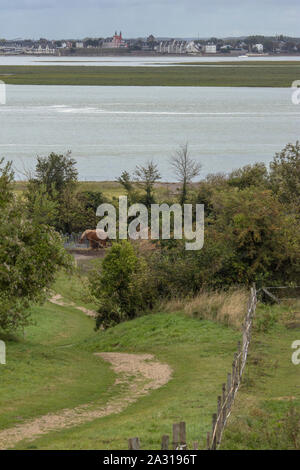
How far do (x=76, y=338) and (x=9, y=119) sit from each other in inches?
5544

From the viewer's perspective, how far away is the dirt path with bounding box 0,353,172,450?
15.0 m

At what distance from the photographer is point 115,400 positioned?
1828 cm

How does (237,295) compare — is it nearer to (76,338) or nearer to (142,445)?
(76,338)

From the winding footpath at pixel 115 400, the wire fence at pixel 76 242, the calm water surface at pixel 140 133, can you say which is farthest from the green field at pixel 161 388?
the calm water surface at pixel 140 133

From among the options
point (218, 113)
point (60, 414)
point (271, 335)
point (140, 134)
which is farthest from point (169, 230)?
point (218, 113)

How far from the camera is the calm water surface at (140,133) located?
10581 centimetres

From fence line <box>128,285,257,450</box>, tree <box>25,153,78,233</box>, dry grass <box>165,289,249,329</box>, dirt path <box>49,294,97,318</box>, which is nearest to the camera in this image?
fence line <box>128,285,257,450</box>

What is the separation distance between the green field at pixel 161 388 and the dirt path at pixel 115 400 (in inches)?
9.6

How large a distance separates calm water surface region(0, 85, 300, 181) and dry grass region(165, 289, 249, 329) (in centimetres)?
5956

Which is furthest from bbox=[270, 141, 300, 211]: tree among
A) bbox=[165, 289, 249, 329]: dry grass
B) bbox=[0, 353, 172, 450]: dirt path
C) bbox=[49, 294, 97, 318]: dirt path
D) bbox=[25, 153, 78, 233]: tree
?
bbox=[0, 353, 172, 450]: dirt path

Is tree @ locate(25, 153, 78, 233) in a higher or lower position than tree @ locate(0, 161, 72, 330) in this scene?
lower

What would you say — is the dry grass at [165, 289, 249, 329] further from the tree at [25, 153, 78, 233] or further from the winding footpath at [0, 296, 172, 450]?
the tree at [25, 153, 78, 233]

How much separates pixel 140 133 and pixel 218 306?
116261 mm

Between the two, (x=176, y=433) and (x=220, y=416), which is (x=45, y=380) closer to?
(x=220, y=416)
